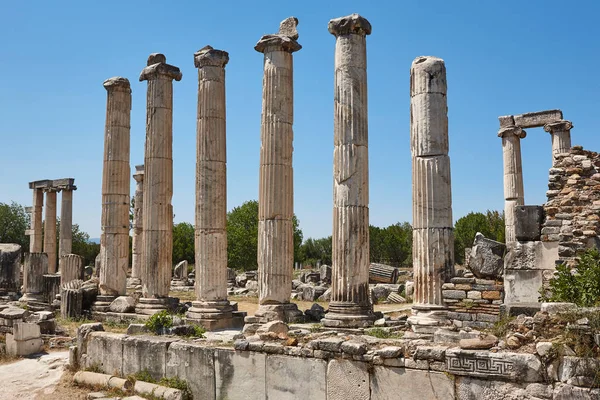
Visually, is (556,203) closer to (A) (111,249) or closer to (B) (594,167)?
(B) (594,167)

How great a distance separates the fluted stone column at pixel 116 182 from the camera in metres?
21.9

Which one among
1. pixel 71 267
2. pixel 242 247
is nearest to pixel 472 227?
pixel 242 247

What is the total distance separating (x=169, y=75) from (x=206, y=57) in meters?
2.49

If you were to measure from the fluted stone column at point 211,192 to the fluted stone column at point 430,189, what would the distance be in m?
7.14

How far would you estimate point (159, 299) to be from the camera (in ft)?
65.5

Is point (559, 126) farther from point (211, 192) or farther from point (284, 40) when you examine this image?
point (211, 192)

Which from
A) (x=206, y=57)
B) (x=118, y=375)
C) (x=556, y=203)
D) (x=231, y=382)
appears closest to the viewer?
(x=231, y=382)

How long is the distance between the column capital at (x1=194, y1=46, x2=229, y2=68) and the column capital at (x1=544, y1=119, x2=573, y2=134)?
14.6 meters

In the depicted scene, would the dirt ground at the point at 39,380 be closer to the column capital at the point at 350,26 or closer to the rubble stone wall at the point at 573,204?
the rubble stone wall at the point at 573,204

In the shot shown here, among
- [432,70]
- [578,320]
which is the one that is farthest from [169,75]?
[578,320]

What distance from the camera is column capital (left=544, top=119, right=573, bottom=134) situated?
25078 mm

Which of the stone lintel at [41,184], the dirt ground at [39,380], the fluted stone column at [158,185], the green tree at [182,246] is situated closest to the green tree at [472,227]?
the green tree at [182,246]

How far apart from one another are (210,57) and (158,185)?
4858mm

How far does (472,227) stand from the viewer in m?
61.7
